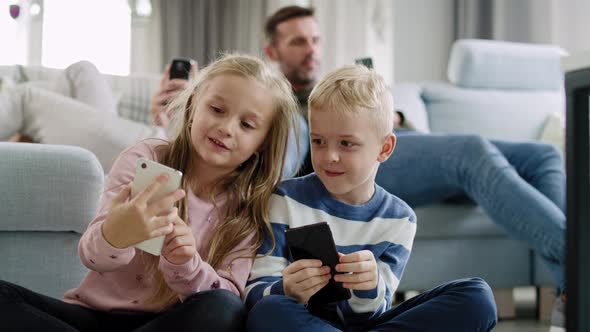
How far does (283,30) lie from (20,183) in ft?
4.27

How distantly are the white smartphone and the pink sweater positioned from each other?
0.08m

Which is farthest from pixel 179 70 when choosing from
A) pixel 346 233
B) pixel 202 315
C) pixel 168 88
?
pixel 202 315

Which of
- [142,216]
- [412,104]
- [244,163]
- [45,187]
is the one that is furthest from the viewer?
[412,104]

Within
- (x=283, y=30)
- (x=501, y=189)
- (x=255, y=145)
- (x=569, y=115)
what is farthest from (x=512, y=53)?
(x=569, y=115)

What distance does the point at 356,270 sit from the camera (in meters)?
1.11

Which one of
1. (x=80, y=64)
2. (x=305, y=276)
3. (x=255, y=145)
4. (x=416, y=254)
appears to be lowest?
(x=416, y=254)

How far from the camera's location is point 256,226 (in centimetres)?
127

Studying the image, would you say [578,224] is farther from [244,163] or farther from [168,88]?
[168,88]

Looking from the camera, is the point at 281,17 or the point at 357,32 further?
the point at 357,32

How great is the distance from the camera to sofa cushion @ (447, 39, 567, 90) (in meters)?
→ 3.18

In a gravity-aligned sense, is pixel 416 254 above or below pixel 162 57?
below

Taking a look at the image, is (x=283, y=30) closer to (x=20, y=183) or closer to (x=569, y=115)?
(x=20, y=183)

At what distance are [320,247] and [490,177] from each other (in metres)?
Result: 0.98

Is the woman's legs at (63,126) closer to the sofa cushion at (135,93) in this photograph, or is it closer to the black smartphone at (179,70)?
the black smartphone at (179,70)
